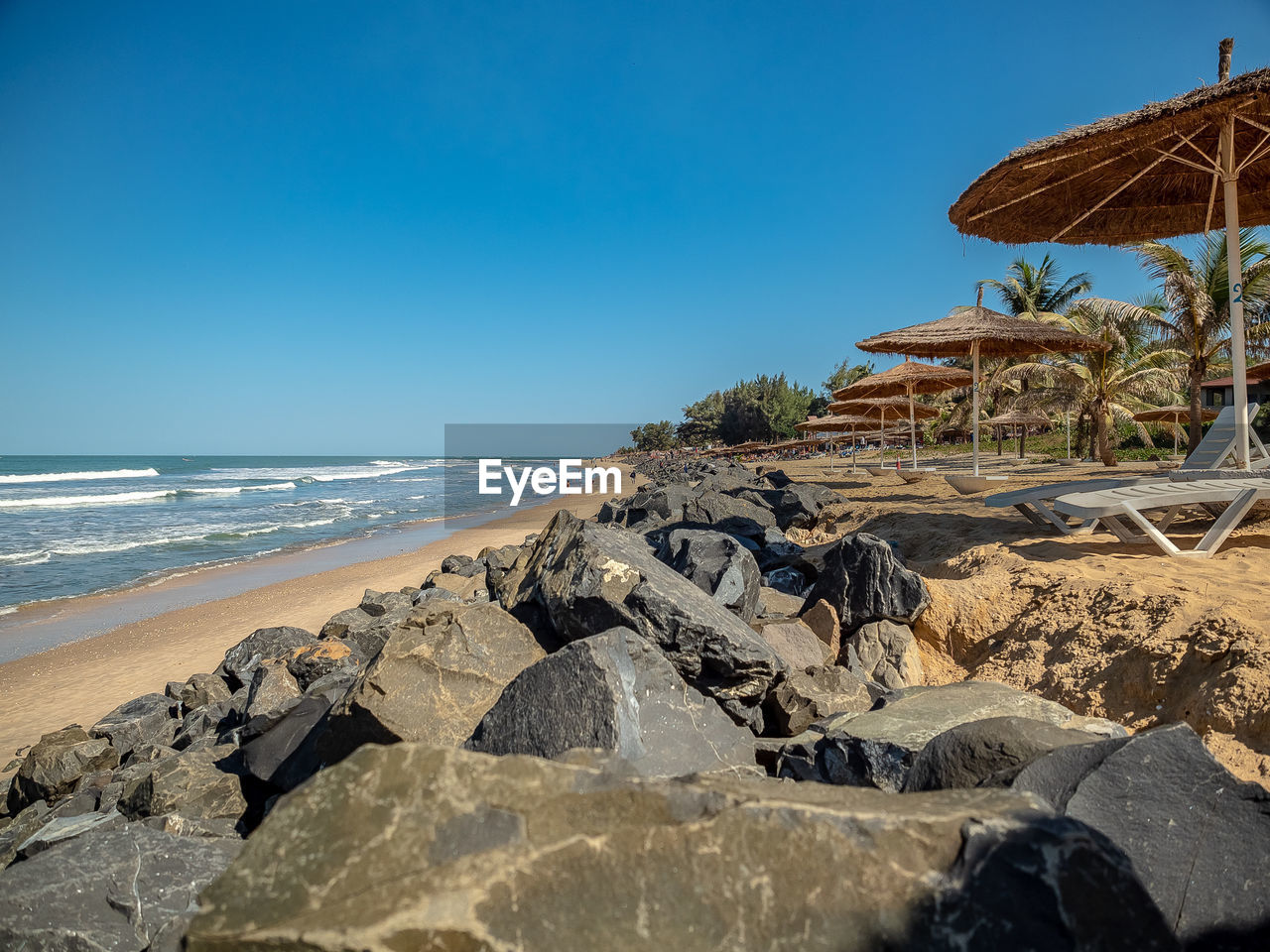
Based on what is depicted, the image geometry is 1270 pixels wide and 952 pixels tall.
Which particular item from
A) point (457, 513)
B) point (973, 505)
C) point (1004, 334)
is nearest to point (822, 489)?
point (973, 505)

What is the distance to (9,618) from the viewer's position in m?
9.16

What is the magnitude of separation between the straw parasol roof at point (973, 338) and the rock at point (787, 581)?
6.63m

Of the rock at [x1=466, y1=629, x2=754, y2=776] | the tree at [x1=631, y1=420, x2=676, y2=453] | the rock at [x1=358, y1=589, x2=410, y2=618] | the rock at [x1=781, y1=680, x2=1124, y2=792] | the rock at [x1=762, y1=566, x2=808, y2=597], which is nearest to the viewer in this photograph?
the rock at [x1=466, y1=629, x2=754, y2=776]

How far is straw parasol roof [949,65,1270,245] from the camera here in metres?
5.74

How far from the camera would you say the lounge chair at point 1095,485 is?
6.21 m

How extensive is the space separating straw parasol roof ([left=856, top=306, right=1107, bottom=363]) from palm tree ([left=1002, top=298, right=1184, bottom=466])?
11.7 meters

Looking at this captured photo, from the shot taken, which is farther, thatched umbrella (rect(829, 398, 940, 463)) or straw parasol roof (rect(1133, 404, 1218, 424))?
straw parasol roof (rect(1133, 404, 1218, 424))

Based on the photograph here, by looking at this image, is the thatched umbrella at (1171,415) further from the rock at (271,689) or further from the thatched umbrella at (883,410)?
the rock at (271,689)

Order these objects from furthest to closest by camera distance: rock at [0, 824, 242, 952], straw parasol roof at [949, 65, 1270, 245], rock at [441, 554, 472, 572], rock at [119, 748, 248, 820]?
rock at [441, 554, 472, 572]
straw parasol roof at [949, 65, 1270, 245]
rock at [119, 748, 248, 820]
rock at [0, 824, 242, 952]

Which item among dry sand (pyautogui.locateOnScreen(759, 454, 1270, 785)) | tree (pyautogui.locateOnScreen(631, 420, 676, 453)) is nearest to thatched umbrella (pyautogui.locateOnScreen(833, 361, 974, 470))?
dry sand (pyautogui.locateOnScreen(759, 454, 1270, 785))

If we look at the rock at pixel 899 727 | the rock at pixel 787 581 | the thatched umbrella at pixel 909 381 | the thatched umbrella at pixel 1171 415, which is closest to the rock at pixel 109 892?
the rock at pixel 899 727

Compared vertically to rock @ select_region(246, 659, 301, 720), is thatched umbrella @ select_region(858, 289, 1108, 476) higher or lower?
higher

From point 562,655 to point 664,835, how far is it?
1140mm

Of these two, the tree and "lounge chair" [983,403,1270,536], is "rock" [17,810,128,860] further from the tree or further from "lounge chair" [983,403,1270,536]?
the tree
